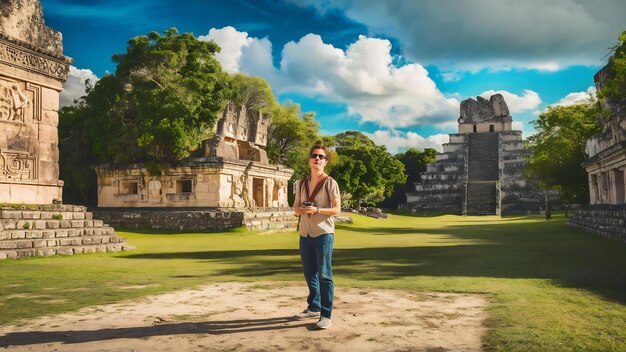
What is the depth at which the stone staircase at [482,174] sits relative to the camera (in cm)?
4875

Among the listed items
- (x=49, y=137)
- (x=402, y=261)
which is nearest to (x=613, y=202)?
(x=402, y=261)

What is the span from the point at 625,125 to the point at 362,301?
1509 cm

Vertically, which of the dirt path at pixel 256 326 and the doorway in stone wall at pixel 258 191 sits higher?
the doorway in stone wall at pixel 258 191

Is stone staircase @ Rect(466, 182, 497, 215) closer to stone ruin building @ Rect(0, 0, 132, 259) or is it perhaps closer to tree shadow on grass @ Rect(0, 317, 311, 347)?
stone ruin building @ Rect(0, 0, 132, 259)

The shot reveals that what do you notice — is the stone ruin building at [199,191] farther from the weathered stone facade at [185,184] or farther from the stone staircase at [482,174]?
the stone staircase at [482,174]

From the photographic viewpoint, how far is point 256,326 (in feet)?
15.3

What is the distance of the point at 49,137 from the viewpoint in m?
13.0

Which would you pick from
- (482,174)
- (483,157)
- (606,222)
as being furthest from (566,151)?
(483,157)

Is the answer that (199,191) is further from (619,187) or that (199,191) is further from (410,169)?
(410,169)

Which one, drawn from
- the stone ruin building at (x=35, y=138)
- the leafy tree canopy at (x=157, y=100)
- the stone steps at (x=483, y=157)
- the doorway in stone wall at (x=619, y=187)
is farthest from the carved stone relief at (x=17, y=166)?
the stone steps at (x=483, y=157)

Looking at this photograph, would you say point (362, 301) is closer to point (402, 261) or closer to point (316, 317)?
point (316, 317)

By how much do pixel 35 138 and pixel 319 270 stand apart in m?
10.5

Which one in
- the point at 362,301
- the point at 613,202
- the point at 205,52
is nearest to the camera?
the point at 362,301

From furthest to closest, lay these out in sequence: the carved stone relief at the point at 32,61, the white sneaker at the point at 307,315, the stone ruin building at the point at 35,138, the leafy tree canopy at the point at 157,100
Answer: the leafy tree canopy at the point at 157,100 < the carved stone relief at the point at 32,61 < the stone ruin building at the point at 35,138 < the white sneaker at the point at 307,315
